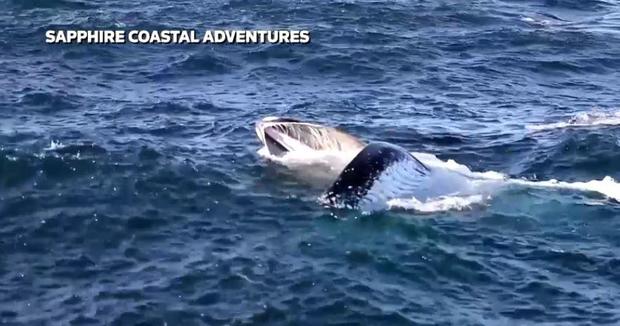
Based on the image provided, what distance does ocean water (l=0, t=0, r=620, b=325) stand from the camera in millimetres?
21156

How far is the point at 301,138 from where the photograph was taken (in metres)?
28.7

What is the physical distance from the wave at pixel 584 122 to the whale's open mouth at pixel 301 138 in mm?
7107

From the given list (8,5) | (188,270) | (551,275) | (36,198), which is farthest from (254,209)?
(8,5)

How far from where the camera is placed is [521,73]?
38969 mm

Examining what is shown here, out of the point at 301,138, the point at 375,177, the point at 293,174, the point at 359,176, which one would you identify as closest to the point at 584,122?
the point at 301,138

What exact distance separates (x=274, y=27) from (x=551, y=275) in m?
23.1

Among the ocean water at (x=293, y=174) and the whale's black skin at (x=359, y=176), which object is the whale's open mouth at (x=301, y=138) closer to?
the ocean water at (x=293, y=174)

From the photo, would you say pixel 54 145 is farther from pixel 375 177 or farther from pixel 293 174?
pixel 375 177

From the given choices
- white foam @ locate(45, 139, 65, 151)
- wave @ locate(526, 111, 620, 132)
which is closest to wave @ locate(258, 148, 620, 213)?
wave @ locate(526, 111, 620, 132)

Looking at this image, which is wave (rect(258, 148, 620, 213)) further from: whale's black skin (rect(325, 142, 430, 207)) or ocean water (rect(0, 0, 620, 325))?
whale's black skin (rect(325, 142, 430, 207))

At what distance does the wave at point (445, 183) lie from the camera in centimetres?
2514

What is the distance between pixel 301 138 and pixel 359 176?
171 inches

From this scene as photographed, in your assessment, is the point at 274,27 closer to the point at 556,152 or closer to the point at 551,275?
the point at 556,152

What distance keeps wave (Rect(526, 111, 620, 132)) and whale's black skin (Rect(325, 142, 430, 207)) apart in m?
8.69
